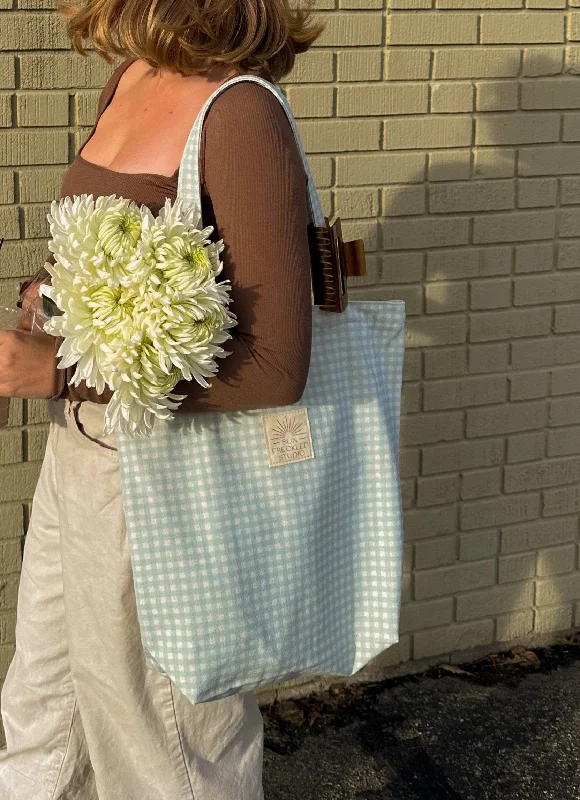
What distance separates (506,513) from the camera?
372cm

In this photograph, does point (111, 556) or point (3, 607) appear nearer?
point (111, 556)

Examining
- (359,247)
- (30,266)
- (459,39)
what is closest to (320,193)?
(459,39)

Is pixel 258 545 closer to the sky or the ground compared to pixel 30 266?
closer to the ground

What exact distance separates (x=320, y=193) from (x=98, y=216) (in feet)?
5.03

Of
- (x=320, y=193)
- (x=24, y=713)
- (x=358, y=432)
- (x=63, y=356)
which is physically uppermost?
(x=320, y=193)

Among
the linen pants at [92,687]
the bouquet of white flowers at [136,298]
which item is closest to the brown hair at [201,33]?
the bouquet of white flowers at [136,298]

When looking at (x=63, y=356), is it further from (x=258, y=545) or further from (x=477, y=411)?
(x=477, y=411)

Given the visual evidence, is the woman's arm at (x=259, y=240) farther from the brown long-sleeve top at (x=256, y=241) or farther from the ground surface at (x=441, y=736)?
the ground surface at (x=441, y=736)

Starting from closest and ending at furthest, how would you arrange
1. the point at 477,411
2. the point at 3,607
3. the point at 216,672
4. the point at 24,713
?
the point at 216,672 → the point at 24,713 → the point at 3,607 → the point at 477,411

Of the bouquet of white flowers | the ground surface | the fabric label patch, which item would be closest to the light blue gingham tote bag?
the fabric label patch

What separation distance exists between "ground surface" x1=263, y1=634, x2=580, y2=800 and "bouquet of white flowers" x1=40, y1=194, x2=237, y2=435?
5.80 feet

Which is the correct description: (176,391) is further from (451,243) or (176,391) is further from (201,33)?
(451,243)

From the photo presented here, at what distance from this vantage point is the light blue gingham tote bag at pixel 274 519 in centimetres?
196

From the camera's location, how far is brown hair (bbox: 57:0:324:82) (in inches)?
75.6
